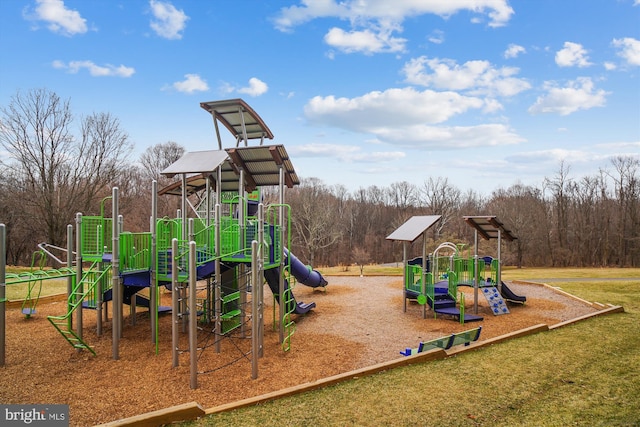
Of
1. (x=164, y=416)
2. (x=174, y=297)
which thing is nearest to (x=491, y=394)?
(x=164, y=416)

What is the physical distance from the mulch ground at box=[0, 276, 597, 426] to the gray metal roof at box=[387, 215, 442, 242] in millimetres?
2543

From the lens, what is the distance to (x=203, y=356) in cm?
905

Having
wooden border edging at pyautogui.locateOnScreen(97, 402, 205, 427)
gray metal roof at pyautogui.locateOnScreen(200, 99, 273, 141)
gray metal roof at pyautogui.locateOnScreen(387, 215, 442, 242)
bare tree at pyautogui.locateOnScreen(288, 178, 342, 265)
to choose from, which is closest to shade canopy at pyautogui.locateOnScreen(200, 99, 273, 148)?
gray metal roof at pyautogui.locateOnScreen(200, 99, 273, 141)

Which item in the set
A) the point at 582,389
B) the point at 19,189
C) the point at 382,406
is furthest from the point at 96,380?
the point at 19,189

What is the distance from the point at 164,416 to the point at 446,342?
5757mm

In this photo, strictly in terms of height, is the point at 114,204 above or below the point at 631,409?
above

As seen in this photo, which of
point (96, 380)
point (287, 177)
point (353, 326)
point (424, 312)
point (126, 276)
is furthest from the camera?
point (424, 312)

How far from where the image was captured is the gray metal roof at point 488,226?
14047 mm

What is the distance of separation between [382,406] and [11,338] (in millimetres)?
9377

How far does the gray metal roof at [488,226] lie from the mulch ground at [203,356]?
2.63m

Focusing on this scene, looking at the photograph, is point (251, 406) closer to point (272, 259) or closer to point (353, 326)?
point (272, 259)

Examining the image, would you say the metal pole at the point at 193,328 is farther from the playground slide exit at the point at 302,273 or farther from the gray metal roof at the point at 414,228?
the gray metal roof at the point at 414,228

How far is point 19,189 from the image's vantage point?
1244 inches

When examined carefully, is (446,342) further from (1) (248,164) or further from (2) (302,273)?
(2) (302,273)
